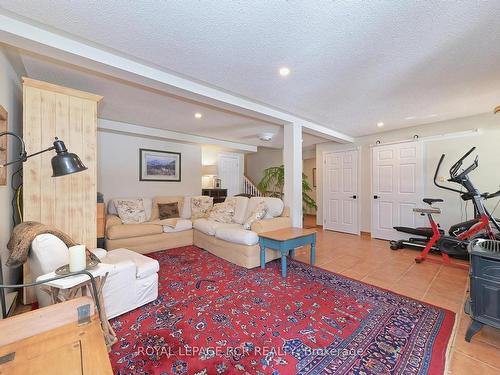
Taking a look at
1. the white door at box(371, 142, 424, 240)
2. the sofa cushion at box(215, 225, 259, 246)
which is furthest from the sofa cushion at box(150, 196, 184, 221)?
the white door at box(371, 142, 424, 240)

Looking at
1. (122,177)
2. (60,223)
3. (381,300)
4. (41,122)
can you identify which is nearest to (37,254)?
(60,223)

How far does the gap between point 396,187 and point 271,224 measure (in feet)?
10.2

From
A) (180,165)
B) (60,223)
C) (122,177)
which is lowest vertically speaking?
(60,223)

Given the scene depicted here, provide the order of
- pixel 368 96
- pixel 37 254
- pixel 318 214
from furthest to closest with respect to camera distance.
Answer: pixel 318 214 < pixel 368 96 < pixel 37 254

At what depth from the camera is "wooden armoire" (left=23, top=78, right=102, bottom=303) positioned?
2.09 metres

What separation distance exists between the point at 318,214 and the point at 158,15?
18.3ft

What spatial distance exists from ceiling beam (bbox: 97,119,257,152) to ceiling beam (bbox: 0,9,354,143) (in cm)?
220

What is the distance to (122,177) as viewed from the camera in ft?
15.1

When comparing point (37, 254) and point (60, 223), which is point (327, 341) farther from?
point (60, 223)

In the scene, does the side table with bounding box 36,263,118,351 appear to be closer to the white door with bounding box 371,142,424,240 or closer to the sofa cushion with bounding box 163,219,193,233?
the sofa cushion with bounding box 163,219,193,233

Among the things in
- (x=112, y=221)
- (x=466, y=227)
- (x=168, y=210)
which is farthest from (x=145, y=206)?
(x=466, y=227)

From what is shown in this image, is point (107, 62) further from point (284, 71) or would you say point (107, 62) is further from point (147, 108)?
point (284, 71)

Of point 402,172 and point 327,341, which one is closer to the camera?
point 327,341

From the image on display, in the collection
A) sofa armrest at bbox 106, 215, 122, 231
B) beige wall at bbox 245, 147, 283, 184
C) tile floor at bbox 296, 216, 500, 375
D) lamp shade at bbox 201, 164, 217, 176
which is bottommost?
tile floor at bbox 296, 216, 500, 375
